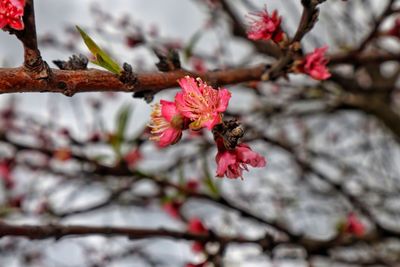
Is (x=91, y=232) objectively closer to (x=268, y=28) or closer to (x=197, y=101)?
(x=197, y=101)

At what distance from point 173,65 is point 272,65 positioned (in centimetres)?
33

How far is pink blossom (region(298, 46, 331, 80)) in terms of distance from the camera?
121 cm

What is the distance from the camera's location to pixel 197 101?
1.03 metres

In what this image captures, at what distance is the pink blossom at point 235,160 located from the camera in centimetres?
96

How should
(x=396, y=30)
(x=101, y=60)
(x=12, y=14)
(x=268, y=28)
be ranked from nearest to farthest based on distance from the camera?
(x=12, y=14)
(x=101, y=60)
(x=268, y=28)
(x=396, y=30)

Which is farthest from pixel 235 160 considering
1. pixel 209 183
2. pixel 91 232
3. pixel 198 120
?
pixel 209 183

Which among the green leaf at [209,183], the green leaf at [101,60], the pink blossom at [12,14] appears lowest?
the green leaf at [209,183]

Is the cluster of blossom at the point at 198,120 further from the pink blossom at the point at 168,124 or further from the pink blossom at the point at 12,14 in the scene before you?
the pink blossom at the point at 12,14

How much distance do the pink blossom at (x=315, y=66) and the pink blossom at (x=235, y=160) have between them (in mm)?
353

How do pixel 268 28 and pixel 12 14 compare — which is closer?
pixel 12 14

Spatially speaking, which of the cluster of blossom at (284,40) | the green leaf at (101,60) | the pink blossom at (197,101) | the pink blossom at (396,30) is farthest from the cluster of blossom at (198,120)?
the pink blossom at (396,30)

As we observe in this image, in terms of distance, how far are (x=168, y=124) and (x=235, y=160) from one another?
0.65 ft

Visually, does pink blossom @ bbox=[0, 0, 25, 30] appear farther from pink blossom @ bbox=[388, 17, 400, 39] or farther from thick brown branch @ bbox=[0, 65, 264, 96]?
pink blossom @ bbox=[388, 17, 400, 39]

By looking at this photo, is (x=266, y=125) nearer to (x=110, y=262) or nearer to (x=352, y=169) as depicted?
(x=352, y=169)
